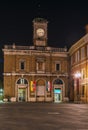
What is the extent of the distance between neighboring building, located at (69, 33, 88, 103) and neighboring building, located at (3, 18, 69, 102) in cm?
216

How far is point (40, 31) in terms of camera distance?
78375 millimetres

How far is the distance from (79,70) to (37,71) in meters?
10.6

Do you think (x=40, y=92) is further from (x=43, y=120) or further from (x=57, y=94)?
(x=43, y=120)


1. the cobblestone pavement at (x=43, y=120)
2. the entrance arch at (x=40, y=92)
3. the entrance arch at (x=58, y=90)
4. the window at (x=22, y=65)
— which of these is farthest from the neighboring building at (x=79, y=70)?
the cobblestone pavement at (x=43, y=120)

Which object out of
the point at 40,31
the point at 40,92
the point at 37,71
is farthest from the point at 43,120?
the point at 40,31

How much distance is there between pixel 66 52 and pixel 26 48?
895 cm

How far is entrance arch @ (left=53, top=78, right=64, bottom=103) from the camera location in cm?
7631

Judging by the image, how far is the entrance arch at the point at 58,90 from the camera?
250ft

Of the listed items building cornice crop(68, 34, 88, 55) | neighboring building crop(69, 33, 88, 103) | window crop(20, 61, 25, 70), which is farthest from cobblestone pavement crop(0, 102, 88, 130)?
window crop(20, 61, 25, 70)

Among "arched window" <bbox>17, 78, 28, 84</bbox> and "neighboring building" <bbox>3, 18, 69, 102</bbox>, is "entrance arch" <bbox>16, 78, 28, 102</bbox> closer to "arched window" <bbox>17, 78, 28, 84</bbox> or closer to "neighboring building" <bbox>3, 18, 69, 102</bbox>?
"neighboring building" <bbox>3, 18, 69, 102</bbox>

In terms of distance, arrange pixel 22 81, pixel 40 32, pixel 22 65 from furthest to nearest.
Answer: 1. pixel 40 32
2. pixel 22 65
3. pixel 22 81

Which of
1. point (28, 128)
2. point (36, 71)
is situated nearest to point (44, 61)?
point (36, 71)

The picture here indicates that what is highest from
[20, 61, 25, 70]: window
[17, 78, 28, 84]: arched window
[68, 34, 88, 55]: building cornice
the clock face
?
the clock face

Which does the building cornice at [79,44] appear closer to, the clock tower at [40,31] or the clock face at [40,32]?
the clock tower at [40,31]
